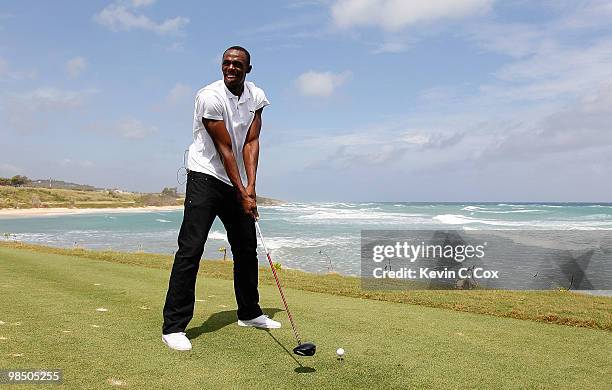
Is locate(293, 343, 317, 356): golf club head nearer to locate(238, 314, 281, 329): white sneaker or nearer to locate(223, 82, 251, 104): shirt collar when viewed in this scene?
locate(238, 314, 281, 329): white sneaker

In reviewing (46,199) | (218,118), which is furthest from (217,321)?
(46,199)

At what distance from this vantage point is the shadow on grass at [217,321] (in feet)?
15.5

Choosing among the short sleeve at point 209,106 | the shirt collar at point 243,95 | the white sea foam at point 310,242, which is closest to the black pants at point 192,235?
the short sleeve at point 209,106

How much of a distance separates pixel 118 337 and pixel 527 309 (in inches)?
226

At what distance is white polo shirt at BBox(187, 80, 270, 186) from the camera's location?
4531 mm

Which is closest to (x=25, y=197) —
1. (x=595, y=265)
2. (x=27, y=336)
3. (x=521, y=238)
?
(x=521, y=238)

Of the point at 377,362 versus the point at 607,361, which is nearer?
the point at 377,362

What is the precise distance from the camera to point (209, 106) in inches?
177

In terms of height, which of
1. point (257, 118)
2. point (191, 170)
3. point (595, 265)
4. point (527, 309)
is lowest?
point (595, 265)

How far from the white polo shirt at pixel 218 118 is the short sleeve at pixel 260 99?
0.01m

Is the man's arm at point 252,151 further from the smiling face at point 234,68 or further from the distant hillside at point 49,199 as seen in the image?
the distant hillside at point 49,199

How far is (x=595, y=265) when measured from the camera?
26.9 m

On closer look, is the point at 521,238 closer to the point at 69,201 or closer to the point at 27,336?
the point at 27,336

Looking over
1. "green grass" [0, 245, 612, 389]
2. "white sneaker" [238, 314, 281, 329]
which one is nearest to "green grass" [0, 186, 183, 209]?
"green grass" [0, 245, 612, 389]
